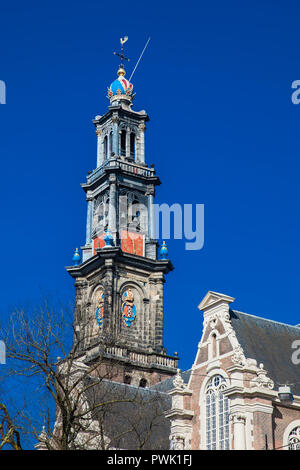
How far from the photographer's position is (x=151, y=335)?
7225cm

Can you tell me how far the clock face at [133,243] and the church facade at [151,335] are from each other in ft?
0.35

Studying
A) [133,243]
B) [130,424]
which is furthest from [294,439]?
[133,243]

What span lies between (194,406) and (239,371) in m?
4.14

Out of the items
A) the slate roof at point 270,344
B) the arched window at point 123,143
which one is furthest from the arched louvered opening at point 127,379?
the slate roof at point 270,344

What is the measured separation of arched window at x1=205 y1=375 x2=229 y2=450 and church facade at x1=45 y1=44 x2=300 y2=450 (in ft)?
0.17

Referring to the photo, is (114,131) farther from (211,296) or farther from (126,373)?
(211,296)

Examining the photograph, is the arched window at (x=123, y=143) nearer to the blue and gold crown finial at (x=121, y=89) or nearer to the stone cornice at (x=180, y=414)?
the blue and gold crown finial at (x=121, y=89)

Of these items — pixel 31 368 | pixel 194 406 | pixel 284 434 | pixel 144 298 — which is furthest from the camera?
pixel 144 298

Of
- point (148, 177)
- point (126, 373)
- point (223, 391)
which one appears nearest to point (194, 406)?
point (223, 391)

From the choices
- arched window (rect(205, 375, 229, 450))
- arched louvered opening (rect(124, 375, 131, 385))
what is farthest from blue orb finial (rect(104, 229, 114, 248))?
arched window (rect(205, 375, 229, 450))

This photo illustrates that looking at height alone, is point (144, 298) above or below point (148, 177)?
below

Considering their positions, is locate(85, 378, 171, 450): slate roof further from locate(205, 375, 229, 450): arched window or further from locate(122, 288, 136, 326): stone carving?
locate(122, 288, 136, 326): stone carving

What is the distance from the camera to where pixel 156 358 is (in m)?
70.1

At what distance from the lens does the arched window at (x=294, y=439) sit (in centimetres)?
4153
